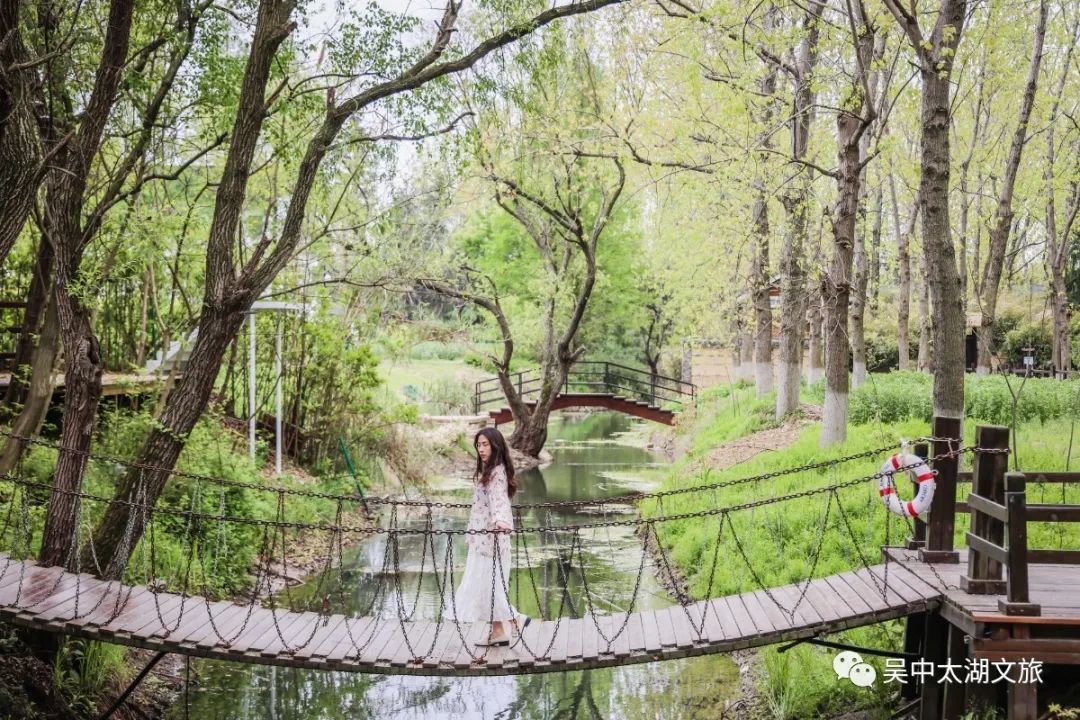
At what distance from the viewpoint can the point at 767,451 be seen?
12.6m

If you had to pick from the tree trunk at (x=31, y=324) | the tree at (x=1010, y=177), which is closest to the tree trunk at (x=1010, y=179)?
the tree at (x=1010, y=177)

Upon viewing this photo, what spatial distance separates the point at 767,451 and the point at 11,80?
9.73m

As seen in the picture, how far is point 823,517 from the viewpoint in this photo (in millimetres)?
9258

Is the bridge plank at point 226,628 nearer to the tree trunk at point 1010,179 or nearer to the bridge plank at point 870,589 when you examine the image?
the bridge plank at point 870,589

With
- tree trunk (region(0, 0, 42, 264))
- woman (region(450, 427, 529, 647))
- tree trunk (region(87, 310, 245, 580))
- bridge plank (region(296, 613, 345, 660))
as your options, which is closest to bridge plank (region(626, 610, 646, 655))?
woman (region(450, 427, 529, 647))

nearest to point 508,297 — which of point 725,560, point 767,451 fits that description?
point 767,451

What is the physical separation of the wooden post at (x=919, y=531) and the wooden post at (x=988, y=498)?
104 centimetres

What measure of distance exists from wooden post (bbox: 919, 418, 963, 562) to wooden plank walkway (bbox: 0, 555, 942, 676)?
0.29m

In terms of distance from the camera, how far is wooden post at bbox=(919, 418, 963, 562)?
239 inches

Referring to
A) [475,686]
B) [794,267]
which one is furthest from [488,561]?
[794,267]

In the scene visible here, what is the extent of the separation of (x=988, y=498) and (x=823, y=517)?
3991mm

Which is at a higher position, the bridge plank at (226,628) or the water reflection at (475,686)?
the bridge plank at (226,628)

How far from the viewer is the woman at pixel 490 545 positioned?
5895 mm

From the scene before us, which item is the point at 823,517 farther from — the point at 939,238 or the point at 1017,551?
the point at 1017,551
